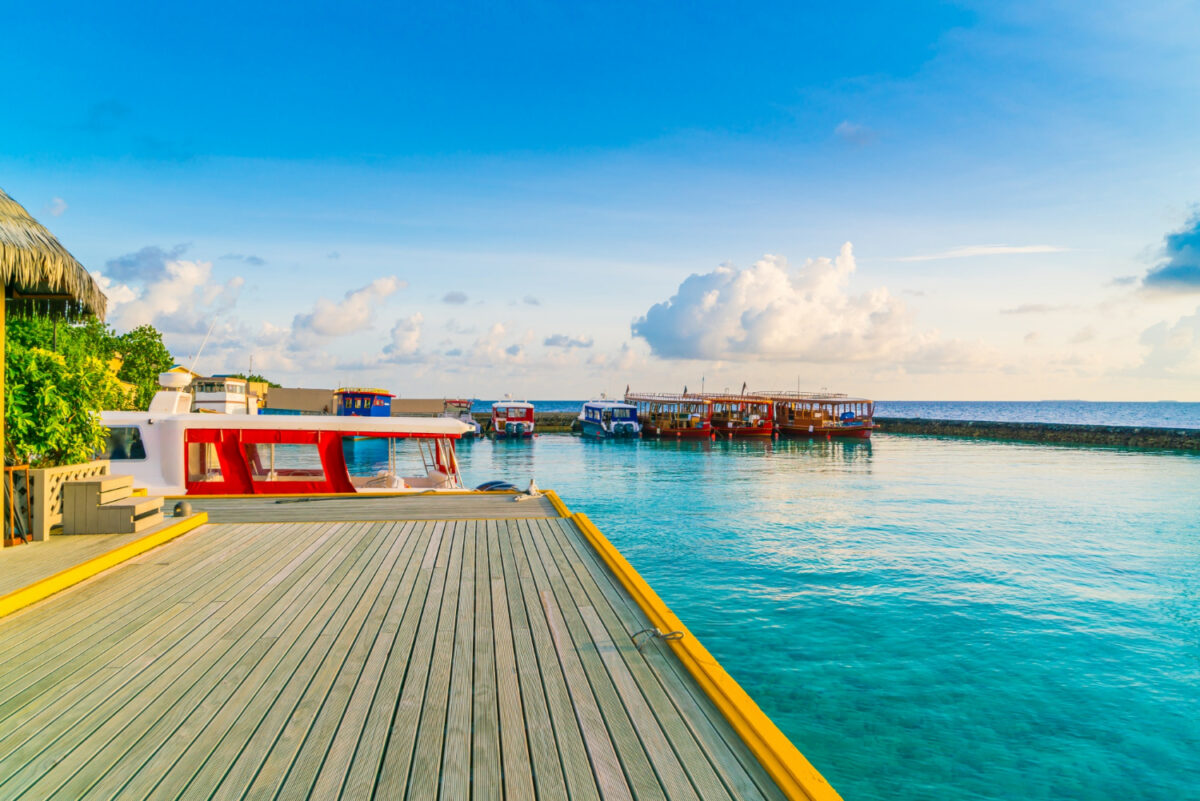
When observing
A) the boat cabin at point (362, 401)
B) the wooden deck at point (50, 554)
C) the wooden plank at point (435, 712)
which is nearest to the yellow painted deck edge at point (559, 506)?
the wooden plank at point (435, 712)

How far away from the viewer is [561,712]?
3.55 m

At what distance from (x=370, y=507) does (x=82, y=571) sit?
4782mm

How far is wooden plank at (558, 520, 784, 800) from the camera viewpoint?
2887mm

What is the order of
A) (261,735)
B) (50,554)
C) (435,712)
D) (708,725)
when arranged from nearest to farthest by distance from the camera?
(261,735) → (708,725) → (435,712) → (50,554)

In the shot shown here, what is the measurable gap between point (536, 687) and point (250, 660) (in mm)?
1935

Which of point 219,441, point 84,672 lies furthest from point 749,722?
point 219,441

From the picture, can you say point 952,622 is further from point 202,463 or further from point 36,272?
point 202,463

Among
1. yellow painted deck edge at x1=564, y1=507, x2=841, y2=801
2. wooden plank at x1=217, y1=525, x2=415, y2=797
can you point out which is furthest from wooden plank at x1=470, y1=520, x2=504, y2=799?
yellow painted deck edge at x1=564, y1=507, x2=841, y2=801

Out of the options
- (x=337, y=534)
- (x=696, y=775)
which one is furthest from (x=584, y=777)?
(x=337, y=534)

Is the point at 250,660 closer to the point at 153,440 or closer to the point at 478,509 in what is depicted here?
the point at 478,509

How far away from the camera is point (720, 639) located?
9.40m

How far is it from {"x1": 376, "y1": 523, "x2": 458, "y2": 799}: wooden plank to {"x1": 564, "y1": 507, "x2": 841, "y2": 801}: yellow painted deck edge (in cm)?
165

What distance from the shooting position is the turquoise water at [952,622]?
645cm

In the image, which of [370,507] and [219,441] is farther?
[219,441]
